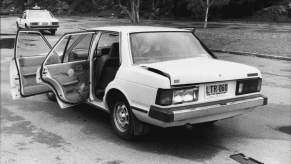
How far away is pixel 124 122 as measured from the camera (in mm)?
5211

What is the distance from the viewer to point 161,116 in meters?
4.33

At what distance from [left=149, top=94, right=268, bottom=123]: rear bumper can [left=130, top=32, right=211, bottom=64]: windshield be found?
3.17 ft

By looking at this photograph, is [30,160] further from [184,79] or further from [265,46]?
[265,46]

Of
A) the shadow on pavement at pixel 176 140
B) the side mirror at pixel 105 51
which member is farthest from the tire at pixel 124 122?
the side mirror at pixel 105 51

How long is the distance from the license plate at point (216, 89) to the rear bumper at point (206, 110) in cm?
11

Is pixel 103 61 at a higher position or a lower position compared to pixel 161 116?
higher

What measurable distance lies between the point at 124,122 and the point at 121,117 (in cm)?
8

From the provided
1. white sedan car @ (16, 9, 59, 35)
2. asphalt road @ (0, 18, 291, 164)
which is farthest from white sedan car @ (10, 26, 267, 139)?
white sedan car @ (16, 9, 59, 35)

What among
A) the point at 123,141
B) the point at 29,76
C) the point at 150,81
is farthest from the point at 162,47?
the point at 29,76

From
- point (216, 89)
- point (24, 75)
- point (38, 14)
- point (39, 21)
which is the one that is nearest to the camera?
point (216, 89)

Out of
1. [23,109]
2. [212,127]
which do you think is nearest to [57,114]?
[23,109]

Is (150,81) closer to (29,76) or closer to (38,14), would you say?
(29,76)

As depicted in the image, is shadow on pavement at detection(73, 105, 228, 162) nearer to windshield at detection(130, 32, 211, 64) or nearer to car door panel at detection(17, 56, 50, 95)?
windshield at detection(130, 32, 211, 64)

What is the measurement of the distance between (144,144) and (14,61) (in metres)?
2.78
